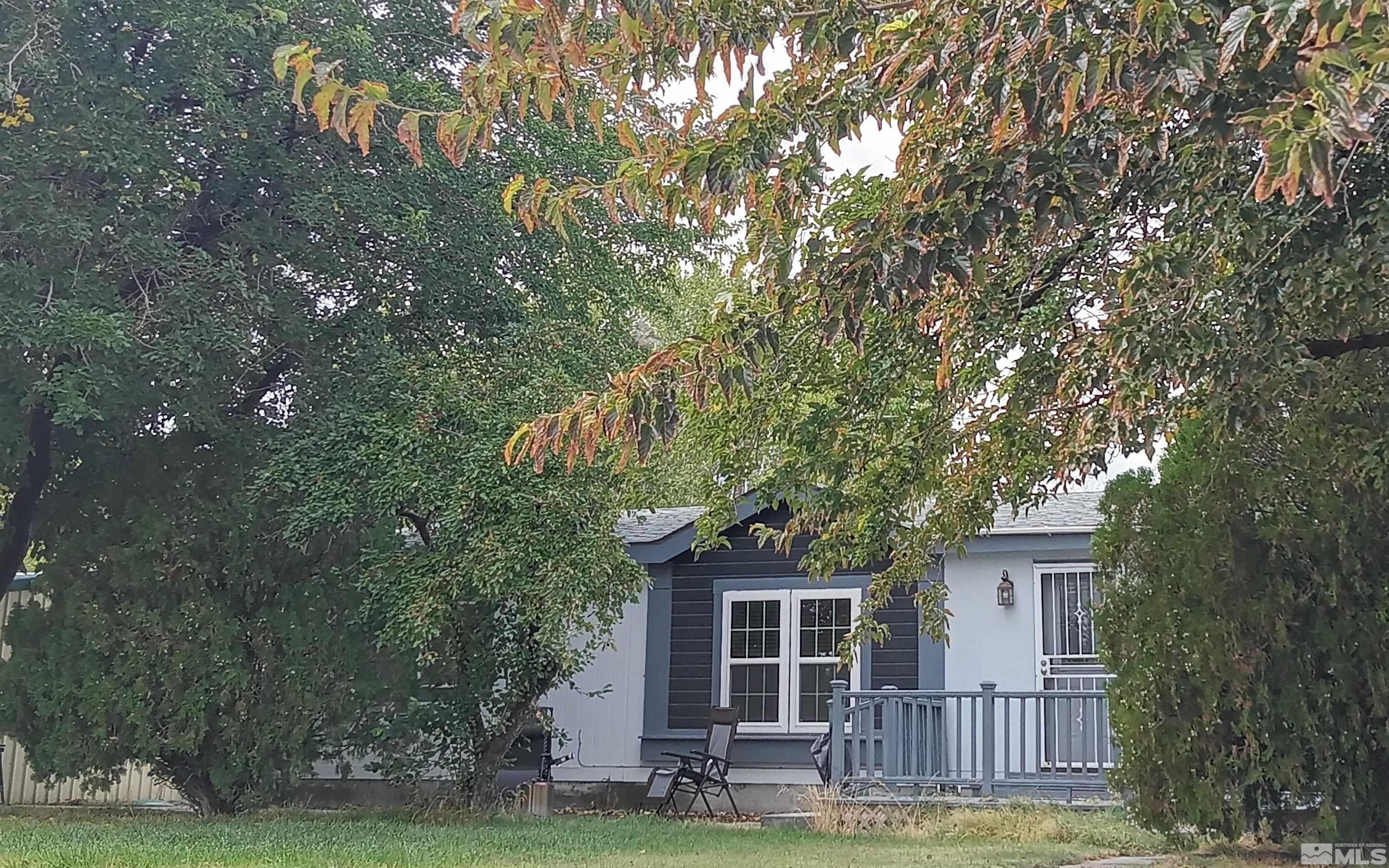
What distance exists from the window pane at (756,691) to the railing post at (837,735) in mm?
1845

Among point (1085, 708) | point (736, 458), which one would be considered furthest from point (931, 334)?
point (1085, 708)

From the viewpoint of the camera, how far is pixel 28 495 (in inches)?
421

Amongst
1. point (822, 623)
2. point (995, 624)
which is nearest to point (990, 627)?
point (995, 624)

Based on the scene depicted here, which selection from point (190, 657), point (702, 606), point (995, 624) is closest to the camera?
point (190, 657)

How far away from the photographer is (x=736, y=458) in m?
5.80

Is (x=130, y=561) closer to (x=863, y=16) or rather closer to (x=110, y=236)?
(x=110, y=236)

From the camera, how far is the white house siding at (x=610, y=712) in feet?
41.8

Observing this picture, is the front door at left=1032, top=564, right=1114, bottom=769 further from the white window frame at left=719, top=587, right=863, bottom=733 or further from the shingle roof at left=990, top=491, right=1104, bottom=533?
the white window frame at left=719, top=587, right=863, bottom=733

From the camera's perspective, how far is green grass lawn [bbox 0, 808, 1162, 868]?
6496mm

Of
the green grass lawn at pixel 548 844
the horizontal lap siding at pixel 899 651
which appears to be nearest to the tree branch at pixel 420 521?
the green grass lawn at pixel 548 844

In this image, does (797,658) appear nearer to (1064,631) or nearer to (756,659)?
(756,659)

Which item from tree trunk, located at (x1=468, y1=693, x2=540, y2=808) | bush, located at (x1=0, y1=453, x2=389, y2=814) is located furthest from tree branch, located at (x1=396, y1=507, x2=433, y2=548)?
tree trunk, located at (x1=468, y1=693, x2=540, y2=808)

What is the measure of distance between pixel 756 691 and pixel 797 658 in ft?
1.81

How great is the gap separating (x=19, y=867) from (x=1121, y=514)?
18.7ft
